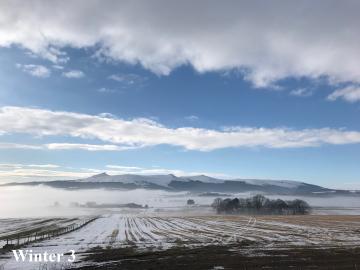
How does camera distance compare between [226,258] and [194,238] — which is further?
[194,238]

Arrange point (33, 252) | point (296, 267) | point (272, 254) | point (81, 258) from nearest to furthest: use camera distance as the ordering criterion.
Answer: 1. point (296, 267)
2. point (81, 258)
3. point (272, 254)
4. point (33, 252)

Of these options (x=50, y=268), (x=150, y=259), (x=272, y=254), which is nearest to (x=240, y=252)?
(x=272, y=254)

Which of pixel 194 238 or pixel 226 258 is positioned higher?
pixel 226 258

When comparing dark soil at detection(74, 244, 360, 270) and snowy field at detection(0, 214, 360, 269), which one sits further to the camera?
snowy field at detection(0, 214, 360, 269)

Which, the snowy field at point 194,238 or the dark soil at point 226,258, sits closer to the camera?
the dark soil at point 226,258

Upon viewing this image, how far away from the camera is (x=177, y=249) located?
40.8 metres

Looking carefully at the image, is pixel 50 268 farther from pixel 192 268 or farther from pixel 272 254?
pixel 272 254

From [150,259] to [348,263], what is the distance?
14750 mm

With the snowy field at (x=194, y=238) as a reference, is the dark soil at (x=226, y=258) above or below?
above

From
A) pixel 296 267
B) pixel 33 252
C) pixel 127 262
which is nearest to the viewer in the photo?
pixel 296 267

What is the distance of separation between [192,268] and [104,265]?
6428 millimetres

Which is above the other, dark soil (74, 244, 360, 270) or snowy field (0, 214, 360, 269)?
dark soil (74, 244, 360, 270)

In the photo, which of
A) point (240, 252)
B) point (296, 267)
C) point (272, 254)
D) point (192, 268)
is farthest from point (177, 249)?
point (296, 267)

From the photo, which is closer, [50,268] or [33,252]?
[50,268]
